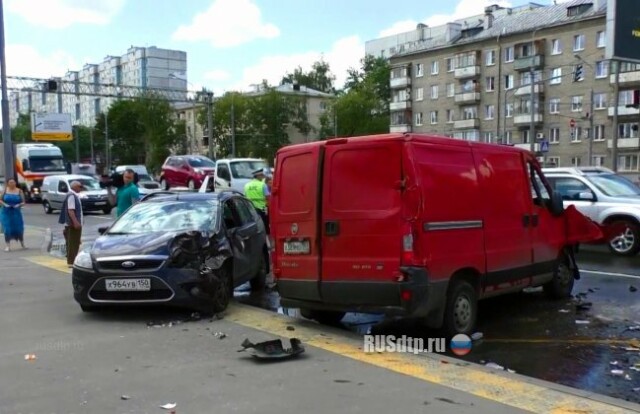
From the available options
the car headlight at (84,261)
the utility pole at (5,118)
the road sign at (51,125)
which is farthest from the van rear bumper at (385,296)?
the road sign at (51,125)

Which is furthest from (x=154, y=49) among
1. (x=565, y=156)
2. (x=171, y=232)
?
(x=171, y=232)

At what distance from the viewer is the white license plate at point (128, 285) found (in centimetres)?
740

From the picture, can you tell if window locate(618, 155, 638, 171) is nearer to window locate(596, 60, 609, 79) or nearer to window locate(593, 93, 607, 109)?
window locate(593, 93, 607, 109)

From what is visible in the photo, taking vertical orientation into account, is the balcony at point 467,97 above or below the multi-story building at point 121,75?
below

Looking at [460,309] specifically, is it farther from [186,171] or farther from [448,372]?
[186,171]

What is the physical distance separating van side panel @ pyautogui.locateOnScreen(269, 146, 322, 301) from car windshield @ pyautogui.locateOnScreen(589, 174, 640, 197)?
890 centimetres

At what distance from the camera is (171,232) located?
8.02 metres

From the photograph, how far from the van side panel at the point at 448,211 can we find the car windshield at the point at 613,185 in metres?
7.92

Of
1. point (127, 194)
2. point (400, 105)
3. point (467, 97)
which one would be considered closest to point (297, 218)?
point (127, 194)

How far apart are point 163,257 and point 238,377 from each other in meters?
2.65

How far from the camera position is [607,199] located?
1327 centimetres

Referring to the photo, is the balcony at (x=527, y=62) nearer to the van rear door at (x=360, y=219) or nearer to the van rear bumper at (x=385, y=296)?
the van rear door at (x=360, y=219)

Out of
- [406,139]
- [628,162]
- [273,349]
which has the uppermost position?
[628,162]

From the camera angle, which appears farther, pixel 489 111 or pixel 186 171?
pixel 489 111
